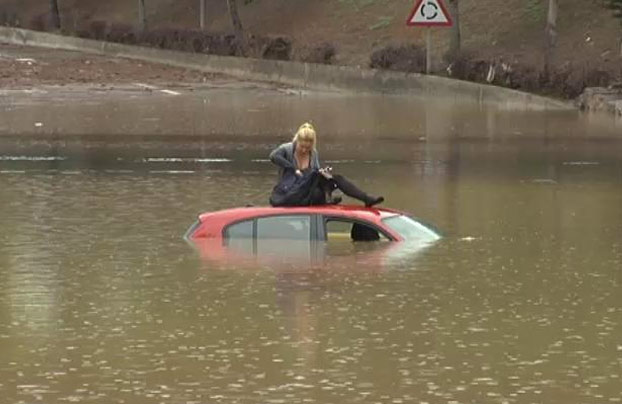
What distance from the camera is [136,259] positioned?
A: 1769 cm

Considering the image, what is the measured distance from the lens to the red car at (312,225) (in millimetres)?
18328

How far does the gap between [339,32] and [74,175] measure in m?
38.7

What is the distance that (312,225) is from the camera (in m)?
18.5

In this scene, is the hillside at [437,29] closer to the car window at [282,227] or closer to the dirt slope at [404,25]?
the dirt slope at [404,25]

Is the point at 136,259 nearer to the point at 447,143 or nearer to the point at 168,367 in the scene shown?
the point at 168,367

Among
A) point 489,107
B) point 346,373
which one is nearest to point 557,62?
point 489,107

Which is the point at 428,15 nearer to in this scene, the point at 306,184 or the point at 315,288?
the point at 306,184

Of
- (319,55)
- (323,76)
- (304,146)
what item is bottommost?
(323,76)

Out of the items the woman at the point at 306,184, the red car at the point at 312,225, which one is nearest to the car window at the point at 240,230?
the red car at the point at 312,225

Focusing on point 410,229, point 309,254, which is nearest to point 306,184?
point 309,254

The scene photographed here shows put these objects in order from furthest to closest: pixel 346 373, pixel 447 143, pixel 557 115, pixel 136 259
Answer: pixel 557 115
pixel 447 143
pixel 136 259
pixel 346 373

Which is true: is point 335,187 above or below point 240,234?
above

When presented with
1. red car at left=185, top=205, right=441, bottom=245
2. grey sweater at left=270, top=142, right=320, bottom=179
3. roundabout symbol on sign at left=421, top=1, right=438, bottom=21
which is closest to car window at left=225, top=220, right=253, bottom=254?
red car at left=185, top=205, right=441, bottom=245

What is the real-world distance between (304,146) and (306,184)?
0.67 meters
